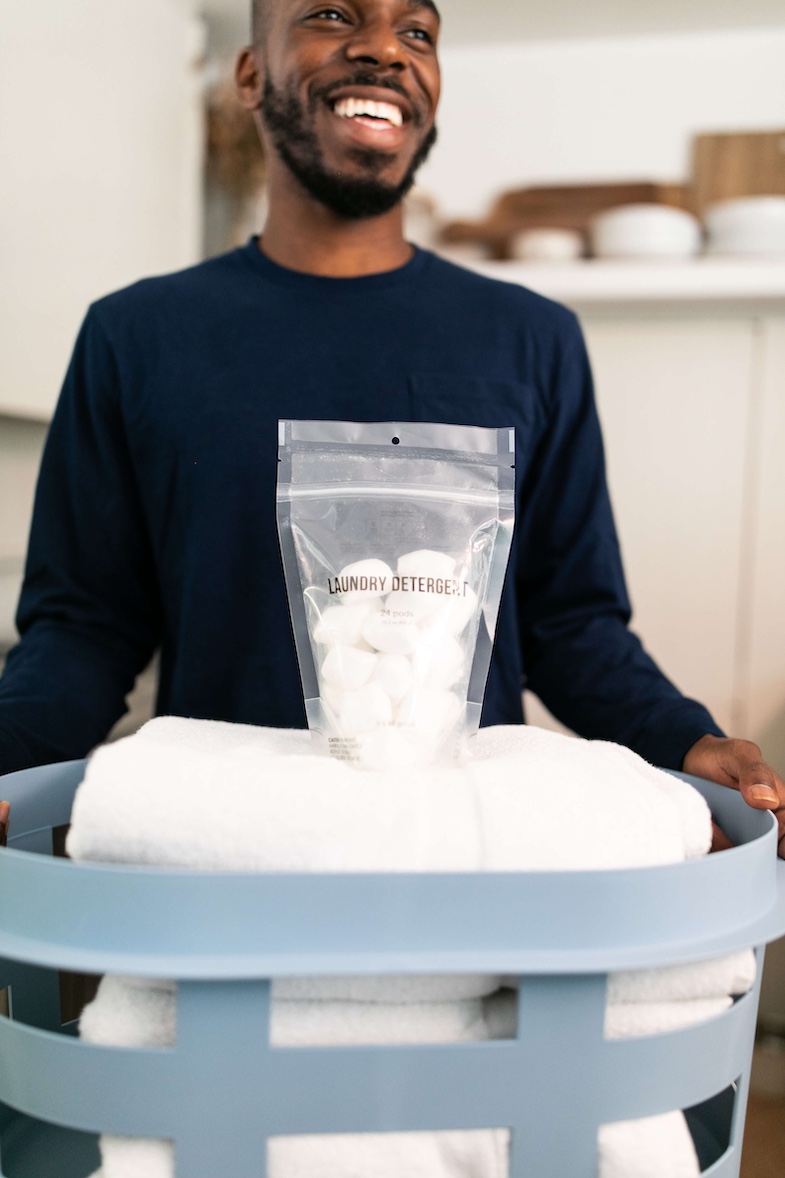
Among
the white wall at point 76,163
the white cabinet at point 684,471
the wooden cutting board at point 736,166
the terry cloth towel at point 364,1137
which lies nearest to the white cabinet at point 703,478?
the white cabinet at point 684,471

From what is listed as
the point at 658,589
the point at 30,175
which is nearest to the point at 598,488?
the point at 30,175

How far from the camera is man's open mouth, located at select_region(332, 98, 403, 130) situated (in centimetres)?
75

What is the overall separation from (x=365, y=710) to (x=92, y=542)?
1.65ft

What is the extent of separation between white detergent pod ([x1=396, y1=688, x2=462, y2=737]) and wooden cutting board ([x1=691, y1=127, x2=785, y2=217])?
62.7 inches

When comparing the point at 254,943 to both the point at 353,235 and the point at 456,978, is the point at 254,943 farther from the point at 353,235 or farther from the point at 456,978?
the point at 353,235

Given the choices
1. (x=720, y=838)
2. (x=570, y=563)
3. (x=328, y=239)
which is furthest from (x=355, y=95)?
(x=720, y=838)

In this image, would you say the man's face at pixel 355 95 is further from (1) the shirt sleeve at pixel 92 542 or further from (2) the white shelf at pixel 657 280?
(2) the white shelf at pixel 657 280

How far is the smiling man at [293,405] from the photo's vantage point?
→ 0.77m

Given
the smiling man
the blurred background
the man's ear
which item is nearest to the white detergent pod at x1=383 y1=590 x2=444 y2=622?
the smiling man

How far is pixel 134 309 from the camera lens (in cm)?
84

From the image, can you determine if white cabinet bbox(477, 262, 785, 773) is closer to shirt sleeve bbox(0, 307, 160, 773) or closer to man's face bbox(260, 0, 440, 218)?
man's face bbox(260, 0, 440, 218)

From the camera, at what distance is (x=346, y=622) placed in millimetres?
401

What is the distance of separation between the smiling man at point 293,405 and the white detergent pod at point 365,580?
1.13ft

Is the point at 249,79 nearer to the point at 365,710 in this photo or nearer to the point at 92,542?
the point at 92,542
